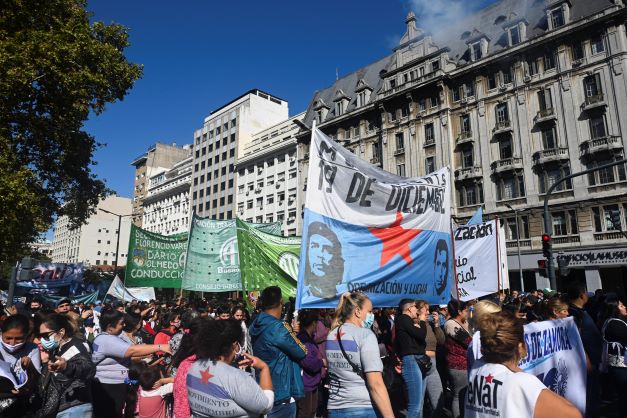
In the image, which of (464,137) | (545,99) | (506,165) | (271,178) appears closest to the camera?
(545,99)

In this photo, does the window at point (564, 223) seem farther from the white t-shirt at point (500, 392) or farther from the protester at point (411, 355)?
the white t-shirt at point (500, 392)

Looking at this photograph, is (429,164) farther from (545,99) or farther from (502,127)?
(545,99)

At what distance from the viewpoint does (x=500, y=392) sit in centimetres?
237

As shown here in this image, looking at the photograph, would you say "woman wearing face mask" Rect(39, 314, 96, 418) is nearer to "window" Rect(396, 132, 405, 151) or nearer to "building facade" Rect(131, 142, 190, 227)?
"window" Rect(396, 132, 405, 151)

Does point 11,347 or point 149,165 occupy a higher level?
point 149,165

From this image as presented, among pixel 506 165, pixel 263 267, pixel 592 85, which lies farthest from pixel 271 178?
pixel 263 267

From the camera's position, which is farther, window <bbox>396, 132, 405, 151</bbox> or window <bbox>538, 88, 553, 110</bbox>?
window <bbox>396, 132, 405, 151</bbox>

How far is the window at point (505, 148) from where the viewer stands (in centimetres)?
3080

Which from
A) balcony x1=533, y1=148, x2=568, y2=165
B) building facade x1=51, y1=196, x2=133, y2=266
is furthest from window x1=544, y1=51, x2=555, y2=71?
building facade x1=51, y1=196, x2=133, y2=266

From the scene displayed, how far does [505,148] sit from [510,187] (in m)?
2.91

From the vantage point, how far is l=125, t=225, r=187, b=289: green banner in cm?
1518

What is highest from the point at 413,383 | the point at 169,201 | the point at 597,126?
the point at 169,201

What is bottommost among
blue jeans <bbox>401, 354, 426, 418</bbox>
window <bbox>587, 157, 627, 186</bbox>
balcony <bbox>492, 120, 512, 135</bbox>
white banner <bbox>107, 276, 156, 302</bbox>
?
blue jeans <bbox>401, 354, 426, 418</bbox>

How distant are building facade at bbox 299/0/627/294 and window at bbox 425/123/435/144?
0.32 feet
